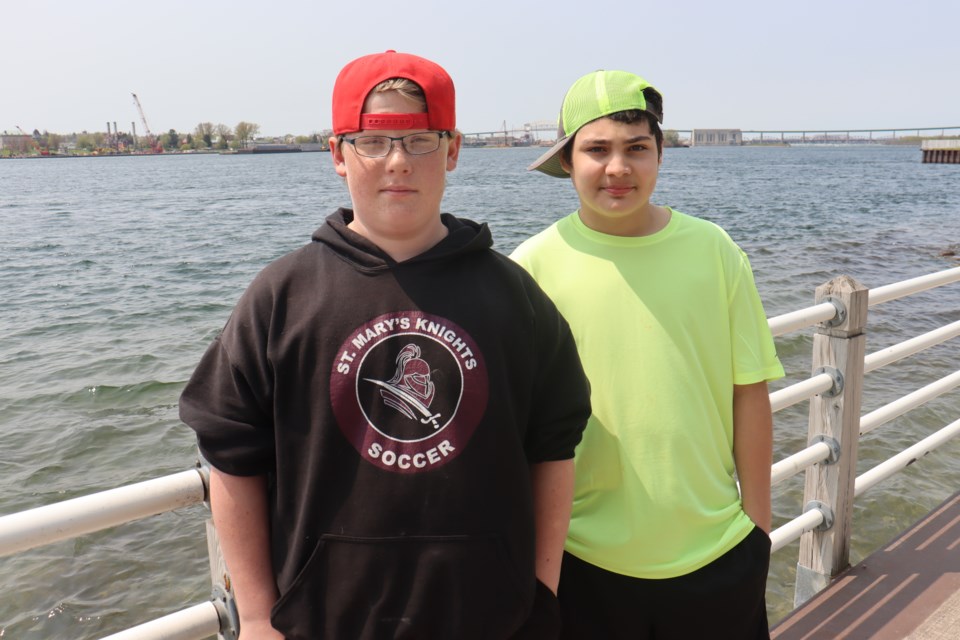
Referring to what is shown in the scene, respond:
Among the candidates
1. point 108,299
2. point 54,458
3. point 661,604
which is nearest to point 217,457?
point 661,604

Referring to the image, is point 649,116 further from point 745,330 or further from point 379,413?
point 379,413

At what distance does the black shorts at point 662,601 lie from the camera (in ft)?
6.31

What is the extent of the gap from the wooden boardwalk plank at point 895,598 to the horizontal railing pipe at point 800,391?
803 millimetres

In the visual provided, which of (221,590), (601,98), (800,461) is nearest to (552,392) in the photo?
(601,98)

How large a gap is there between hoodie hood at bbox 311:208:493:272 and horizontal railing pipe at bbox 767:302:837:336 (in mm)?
1403

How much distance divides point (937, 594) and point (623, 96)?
2.46 m

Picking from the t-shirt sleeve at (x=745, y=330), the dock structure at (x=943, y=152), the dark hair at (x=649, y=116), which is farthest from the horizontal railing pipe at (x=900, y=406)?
the dock structure at (x=943, y=152)

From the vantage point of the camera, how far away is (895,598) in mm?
3143

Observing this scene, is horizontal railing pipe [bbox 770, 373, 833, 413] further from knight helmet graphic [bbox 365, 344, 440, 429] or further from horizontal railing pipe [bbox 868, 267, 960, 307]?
knight helmet graphic [bbox 365, 344, 440, 429]

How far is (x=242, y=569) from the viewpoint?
5.05 ft

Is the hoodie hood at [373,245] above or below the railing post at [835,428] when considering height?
above

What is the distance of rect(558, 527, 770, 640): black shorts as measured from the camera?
6.31 feet

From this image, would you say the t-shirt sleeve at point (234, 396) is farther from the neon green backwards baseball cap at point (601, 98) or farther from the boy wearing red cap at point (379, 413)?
the neon green backwards baseball cap at point (601, 98)

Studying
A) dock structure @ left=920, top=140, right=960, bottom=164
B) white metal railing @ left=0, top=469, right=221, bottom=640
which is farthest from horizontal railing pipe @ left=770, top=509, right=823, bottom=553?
dock structure @ left=920, top=140, right=960, bottom=164
